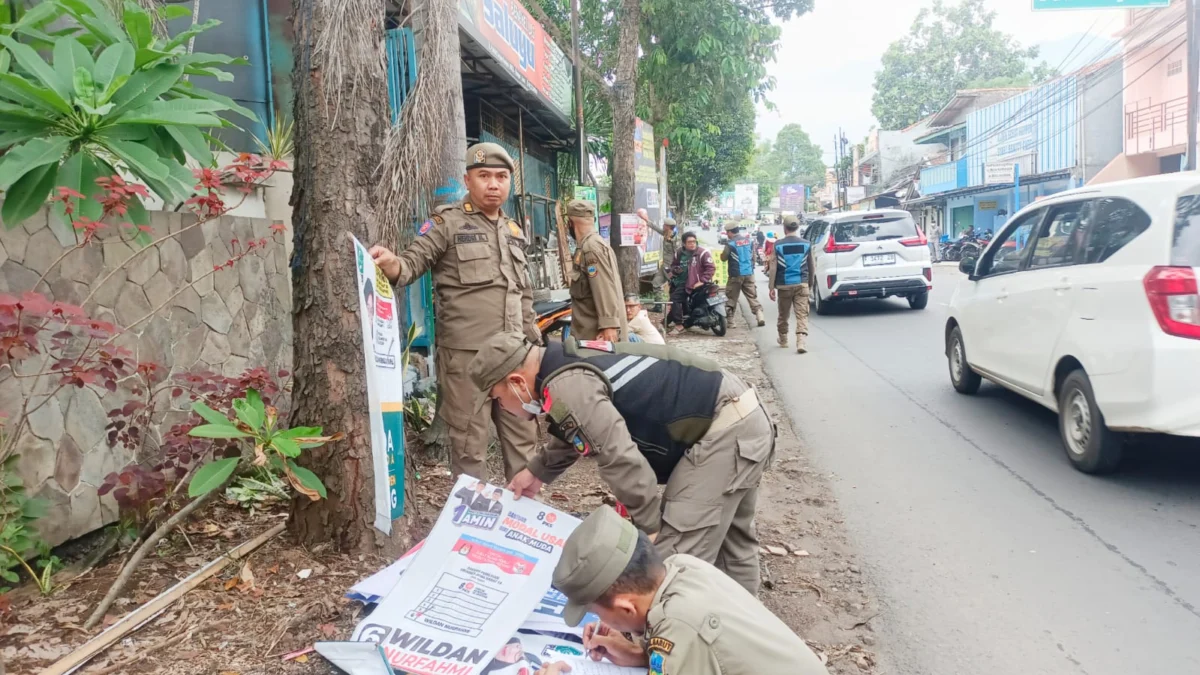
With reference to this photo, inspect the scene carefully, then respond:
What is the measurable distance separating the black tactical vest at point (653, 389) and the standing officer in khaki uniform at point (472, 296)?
138cm

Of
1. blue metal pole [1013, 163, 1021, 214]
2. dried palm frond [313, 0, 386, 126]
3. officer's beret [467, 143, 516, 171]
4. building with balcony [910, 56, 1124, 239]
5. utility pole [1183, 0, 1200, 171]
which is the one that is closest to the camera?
dried palm frond [313, 0, 386, 126]

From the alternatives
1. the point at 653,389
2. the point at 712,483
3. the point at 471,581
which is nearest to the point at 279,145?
the point at 471,581

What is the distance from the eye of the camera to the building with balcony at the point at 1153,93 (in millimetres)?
23328

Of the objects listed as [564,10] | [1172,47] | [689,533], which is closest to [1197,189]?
[689,533]

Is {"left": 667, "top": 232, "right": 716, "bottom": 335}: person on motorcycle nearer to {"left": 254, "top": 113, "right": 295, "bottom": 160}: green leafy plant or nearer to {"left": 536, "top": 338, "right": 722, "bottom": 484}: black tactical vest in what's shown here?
{"left": 254, "top": 113, "right": 295, "bottom": 160}: green leafy plant

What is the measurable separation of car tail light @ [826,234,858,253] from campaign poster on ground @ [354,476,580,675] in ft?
36.0

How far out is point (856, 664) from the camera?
308 cm

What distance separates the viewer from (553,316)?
20.6 feet

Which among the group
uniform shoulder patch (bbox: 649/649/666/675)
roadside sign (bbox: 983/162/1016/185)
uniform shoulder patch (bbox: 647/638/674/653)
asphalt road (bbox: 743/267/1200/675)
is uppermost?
roadside sign (bbox: 983/162/1016/185)

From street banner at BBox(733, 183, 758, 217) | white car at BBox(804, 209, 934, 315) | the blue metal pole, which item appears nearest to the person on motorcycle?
white car at BBox(804, 209, 934, 315)

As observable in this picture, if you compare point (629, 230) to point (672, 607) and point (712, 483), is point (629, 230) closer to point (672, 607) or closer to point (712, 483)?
point (712, 483)

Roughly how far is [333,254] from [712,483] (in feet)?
5.60

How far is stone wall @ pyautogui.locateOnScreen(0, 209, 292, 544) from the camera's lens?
11.0 ft

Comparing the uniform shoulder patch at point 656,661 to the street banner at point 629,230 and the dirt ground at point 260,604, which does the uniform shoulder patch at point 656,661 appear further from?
the street banner at point 629,230
